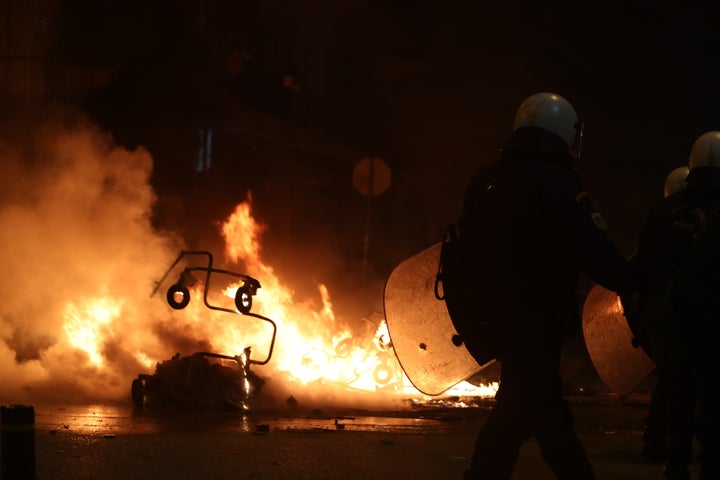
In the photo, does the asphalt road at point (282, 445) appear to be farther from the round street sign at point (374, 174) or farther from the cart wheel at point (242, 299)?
the round street sign at point (374, 174)

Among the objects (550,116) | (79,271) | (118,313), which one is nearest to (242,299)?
(118,313)

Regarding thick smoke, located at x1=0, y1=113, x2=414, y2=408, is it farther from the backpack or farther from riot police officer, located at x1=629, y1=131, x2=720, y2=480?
the backpack

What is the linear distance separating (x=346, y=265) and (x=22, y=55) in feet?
19.2

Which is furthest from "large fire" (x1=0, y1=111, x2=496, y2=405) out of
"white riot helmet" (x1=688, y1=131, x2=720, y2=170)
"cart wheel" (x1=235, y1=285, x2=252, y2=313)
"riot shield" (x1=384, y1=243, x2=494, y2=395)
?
"white riot helmet" (x1=688, y1=131, x2=720, y2=170)

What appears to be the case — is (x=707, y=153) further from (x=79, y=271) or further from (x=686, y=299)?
(x=79, y=271)

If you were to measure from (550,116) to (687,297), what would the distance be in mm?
1128

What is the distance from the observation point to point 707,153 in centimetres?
589

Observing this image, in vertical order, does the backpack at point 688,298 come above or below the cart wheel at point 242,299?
below

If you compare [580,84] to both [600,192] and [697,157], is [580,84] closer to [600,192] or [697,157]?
[600,192]

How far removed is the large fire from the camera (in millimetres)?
10789

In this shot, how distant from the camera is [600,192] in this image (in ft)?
81.0

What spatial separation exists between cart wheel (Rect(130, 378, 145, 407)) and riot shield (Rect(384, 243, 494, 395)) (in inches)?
183

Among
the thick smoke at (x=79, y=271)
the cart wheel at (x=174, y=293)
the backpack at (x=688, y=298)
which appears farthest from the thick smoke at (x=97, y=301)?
the backpack at (x=688, y=298)

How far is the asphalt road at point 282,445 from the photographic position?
630cm
